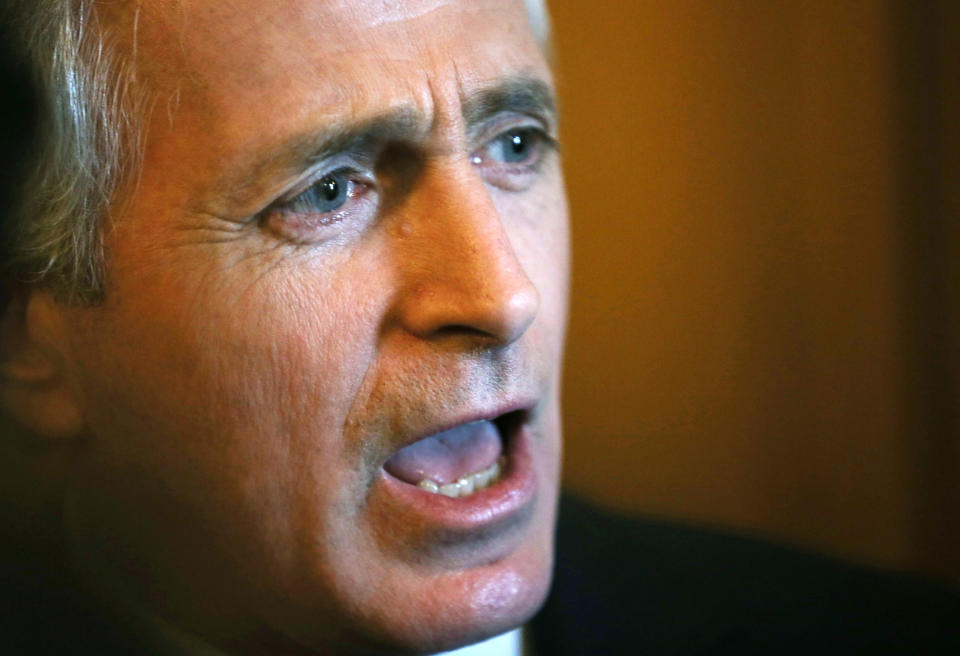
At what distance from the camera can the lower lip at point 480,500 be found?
91 centimetres

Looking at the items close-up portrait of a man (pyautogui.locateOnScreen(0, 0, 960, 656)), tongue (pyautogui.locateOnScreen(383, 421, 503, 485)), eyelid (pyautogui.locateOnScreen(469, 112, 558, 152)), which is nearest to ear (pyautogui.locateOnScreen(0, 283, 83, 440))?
close-up portrait of a man (pyautogui.locateOnScreen(0, 0, 960, 656))

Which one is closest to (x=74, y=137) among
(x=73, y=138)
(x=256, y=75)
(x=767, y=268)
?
(x=73, y=138)

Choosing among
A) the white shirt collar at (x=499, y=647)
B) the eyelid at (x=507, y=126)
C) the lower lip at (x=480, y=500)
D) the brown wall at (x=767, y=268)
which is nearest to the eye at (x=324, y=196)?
the eyelid at (x=507, y=126)

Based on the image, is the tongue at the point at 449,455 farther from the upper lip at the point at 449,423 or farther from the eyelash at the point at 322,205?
the eyelash at the point at 322,205

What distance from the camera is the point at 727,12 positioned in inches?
67.8

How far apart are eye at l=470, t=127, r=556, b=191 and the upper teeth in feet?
0.99

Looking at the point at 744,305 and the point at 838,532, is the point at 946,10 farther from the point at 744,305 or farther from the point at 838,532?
the point at 838,532

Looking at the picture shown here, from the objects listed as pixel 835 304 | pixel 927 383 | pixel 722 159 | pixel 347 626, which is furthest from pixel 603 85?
pixel 347 626

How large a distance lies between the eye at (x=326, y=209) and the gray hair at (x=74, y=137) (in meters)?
0.14

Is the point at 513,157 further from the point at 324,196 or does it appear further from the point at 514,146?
the point at 324,196

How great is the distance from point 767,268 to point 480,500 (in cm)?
105

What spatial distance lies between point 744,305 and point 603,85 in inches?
19.3

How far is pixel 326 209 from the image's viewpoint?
0.92m

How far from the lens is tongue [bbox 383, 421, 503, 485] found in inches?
37.3
